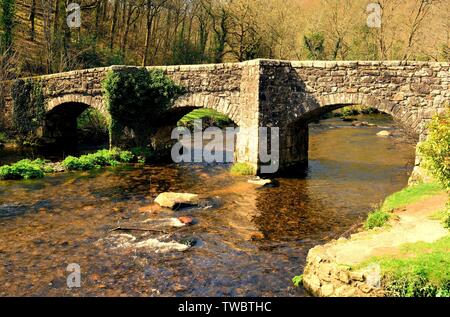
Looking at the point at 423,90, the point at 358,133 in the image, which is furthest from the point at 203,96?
the point at 358,133

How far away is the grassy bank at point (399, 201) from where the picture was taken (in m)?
11.9

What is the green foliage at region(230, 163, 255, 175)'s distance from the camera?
19734 mm

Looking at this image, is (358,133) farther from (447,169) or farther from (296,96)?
(447,169)

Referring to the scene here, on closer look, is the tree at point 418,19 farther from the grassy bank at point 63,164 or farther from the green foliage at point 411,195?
the grassy bank at point 63,164

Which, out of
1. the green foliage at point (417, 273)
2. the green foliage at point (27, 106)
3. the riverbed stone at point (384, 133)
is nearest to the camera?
the green foliage at point (417, 273)

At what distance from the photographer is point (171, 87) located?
72.0ft

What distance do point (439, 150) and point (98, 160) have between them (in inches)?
675

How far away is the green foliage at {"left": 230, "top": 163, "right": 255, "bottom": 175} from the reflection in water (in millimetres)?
559

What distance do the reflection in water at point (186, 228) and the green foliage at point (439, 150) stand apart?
11.5 feet

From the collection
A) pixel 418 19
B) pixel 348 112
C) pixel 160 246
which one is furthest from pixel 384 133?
pixel 160 246

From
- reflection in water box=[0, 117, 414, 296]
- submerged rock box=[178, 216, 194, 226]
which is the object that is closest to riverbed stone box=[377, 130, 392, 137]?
reflection in water box=[0, 117, 414, 296]

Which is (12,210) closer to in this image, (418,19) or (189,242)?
(189,242)

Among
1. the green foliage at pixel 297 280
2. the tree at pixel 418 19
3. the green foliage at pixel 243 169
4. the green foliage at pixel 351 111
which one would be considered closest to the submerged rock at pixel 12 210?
the green foliage at pixel 243 169

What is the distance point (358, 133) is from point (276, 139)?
14.9 meters
